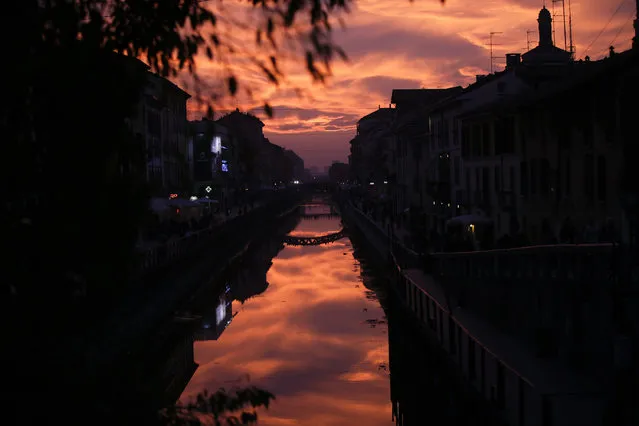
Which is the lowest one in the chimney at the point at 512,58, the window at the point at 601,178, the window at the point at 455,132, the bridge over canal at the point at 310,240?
the bridge over canal at the point at 310,240

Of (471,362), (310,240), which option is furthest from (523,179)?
(310,240)

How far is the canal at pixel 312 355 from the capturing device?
25609mm

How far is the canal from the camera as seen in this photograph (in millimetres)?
25609

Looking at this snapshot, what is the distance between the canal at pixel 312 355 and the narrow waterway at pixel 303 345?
4cm

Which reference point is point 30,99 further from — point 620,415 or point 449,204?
point 449,204

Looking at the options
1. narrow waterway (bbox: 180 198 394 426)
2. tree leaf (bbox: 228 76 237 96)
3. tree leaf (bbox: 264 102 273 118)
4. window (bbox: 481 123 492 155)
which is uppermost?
window (bbox: 481 123 492 155)

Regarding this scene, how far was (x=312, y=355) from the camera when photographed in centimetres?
3475

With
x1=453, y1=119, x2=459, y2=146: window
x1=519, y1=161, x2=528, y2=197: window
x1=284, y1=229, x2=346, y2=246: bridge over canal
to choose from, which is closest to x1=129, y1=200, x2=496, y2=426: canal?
x1=519, y1=161, x2=528, y2=197: window

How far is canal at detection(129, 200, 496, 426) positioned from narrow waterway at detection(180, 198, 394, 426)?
0.12ft

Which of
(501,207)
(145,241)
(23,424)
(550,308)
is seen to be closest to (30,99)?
(23,424)

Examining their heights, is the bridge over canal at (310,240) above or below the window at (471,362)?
below

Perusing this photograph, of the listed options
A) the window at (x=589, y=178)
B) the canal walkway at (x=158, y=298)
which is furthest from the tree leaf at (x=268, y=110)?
the window at (x=589, y=178)

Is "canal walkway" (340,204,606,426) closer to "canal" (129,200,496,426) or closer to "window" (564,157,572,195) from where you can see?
"canal" (129,200,496,426)

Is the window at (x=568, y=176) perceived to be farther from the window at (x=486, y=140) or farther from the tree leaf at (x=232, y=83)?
the tree leaf at (x=232, y=83)
